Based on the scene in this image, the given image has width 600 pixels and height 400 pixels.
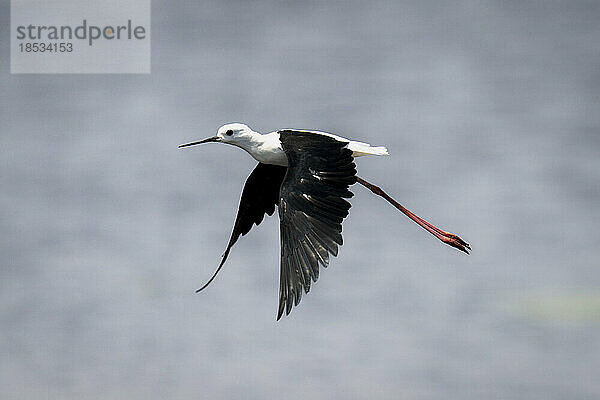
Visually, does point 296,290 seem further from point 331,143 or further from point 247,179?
point 247,179

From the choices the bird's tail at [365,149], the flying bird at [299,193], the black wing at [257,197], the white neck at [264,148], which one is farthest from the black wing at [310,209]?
the black wing at [257,197]

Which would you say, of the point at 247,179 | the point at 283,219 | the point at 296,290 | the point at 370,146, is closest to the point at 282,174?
the point at 247,179

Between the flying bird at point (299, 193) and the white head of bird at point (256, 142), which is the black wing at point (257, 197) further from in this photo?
the white head of bird at point (256, 142)

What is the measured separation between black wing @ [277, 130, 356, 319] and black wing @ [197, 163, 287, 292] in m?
1.34

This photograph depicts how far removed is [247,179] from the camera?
530 inches

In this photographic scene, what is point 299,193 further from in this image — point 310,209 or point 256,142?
point 256,142

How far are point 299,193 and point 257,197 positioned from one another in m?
2.22

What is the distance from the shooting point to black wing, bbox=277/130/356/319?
1075cm

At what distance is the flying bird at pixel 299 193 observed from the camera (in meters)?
10.9

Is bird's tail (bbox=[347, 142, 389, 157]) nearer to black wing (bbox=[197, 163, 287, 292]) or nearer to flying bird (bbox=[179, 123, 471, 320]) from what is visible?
flying bird (bbox=[179, 123, 471, 320])

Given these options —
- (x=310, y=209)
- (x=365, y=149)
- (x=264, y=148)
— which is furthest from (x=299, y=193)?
(x=365, y=149)

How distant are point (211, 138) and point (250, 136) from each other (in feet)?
2.12

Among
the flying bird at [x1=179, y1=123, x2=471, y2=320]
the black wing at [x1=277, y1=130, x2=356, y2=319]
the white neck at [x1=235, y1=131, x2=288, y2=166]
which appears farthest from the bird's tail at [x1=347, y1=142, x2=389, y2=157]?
the white neck at [x1=235, y1=131, x2=288, y2=166]

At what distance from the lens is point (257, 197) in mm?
13516
